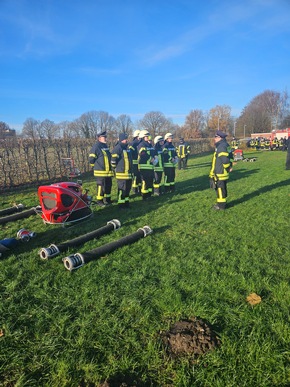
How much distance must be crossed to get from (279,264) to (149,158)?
5.86 meters

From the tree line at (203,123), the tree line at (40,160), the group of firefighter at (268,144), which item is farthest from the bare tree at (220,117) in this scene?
the tree line at (40,160)

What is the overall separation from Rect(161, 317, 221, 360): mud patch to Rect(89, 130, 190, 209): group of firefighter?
537 cm

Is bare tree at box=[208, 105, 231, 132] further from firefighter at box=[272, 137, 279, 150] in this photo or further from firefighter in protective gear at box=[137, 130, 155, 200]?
firefighter in protective gear at box=[137, 130, 155, 200]

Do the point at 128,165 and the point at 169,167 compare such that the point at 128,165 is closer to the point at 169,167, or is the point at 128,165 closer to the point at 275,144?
the point at 169,167

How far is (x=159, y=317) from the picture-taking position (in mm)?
3061

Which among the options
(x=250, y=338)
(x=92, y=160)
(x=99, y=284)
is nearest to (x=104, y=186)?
(x=92, y=160)

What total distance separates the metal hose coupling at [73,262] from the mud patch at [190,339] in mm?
1899

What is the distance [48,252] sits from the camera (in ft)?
14.7

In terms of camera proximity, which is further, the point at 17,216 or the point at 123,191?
the point at 123,191

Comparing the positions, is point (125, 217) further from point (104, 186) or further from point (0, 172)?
point (0, 172)

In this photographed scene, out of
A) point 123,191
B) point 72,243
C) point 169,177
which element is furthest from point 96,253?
point 169,177

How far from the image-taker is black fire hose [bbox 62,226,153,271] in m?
4.12

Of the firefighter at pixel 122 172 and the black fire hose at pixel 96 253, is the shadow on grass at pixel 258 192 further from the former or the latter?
the black fire hose at pixel 96 253

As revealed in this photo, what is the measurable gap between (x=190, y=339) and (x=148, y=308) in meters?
0.70
